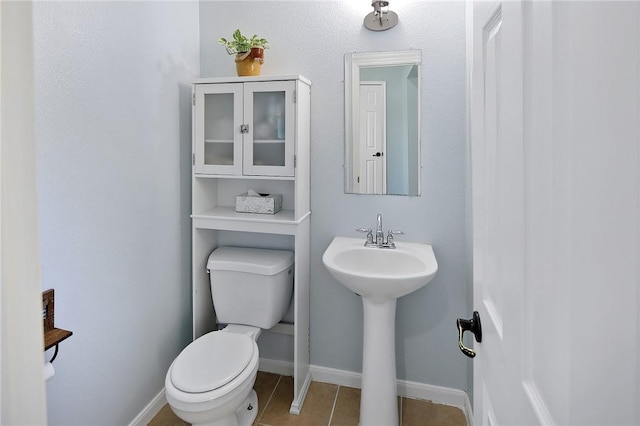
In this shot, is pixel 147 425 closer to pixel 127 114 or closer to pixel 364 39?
pixel 127 114

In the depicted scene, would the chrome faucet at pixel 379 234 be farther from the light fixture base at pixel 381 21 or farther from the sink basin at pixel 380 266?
the light fixture base at pixel 381 21

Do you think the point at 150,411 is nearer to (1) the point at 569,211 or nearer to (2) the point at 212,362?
(2) the point at 212,362

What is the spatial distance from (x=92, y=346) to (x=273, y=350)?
1041 mm

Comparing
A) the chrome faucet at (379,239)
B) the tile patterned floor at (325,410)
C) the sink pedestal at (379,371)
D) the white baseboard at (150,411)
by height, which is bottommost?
the tile patterned floor at (325,410)

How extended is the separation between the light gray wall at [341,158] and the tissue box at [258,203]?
0.74 feet

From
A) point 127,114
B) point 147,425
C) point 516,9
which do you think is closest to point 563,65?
point 516,9

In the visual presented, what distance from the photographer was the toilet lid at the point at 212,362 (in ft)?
4.94

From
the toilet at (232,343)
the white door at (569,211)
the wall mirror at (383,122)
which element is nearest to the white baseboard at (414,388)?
the toilet at (232,343)

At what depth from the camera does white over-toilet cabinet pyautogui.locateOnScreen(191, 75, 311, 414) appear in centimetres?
186

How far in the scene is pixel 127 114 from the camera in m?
1.62

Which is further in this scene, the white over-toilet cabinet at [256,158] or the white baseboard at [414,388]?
the white baseboard at [414,388]

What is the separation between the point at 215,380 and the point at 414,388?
1.12m

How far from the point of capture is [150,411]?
183 centimetres

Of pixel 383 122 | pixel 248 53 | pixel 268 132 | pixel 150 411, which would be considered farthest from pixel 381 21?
Answer: pixel 150 411
